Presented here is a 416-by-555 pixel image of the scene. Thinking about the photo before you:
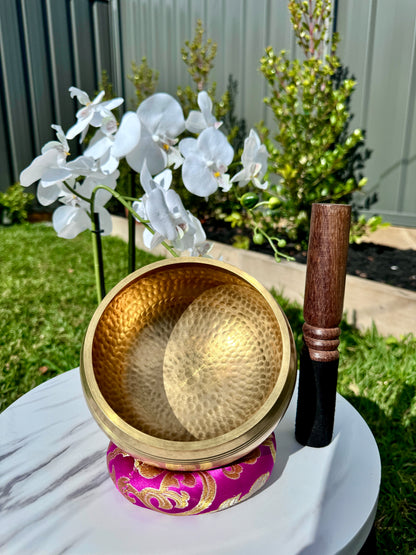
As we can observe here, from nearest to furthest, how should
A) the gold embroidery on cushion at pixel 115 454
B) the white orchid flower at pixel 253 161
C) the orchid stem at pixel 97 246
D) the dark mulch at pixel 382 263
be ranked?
the gold embroidery on cushion at pixel 115 454, the white orchid flower at pixel 253 161, the orchid stem at pixel 97 246, the dark mulch at pixel 382 263

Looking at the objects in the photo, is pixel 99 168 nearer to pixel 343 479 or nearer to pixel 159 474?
pixel 159 474

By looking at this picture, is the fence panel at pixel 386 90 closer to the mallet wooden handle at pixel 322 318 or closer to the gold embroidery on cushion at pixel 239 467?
the mallet wooden handle at pixel 322 318

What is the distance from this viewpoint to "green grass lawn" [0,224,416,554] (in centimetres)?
124

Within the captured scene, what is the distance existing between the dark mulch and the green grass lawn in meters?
0.39

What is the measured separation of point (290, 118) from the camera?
275 cm

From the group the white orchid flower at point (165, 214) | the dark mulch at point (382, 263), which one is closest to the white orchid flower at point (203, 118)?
the white orchid flower at point (165, 214)

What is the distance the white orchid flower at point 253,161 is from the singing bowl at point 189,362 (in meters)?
0.23

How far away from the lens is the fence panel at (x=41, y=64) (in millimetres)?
4848

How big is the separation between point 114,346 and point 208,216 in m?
3.24

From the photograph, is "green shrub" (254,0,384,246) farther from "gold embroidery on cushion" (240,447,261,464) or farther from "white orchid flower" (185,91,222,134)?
"gold embroidery on cushion" (240,447,261,464)

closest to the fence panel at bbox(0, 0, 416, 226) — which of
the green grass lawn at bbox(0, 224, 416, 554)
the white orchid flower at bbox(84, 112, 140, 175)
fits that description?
the green grass lawn at bbox(0, 224, 416, 554)

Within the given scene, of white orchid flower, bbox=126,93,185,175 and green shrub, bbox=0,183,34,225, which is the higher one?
white orchid flower, bbox=126,93,185,175

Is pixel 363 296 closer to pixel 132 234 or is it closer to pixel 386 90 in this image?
pixel 132 234

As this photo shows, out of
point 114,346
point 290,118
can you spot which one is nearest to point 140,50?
point 290,118
